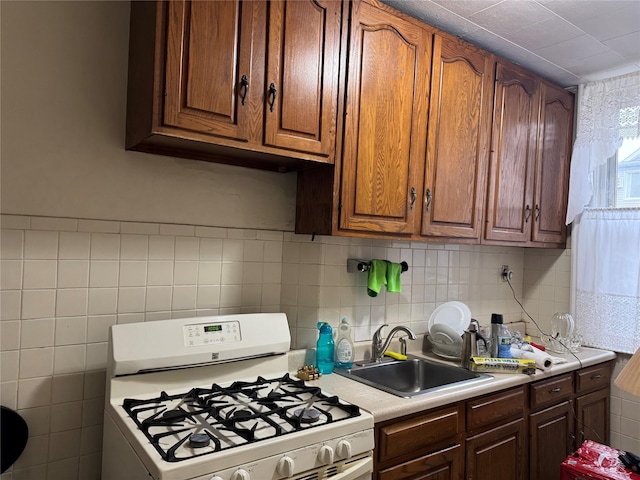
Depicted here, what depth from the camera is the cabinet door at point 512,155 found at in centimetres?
241

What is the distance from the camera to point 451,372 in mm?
2174

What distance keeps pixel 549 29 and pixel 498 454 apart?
1951 millimetres

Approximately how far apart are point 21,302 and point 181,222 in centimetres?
59

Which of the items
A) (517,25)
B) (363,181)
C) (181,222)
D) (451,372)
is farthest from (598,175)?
(181,222)

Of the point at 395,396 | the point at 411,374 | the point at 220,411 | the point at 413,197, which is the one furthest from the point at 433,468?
the point at 413,197

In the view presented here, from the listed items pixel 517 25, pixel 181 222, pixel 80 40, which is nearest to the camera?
pixel 80 40

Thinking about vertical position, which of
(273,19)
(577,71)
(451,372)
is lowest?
(451,372)

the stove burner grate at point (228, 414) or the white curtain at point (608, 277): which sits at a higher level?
the white curtain at point (608, 277)

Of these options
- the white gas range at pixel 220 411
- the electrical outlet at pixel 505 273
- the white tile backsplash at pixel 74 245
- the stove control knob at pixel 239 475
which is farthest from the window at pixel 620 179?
the white tile backsplash at pixel 74 245

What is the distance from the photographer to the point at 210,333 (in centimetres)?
169

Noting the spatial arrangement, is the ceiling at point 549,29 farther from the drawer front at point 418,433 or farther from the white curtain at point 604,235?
the drawer front at point 418,433

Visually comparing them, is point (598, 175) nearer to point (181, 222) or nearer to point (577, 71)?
point (577, 71)

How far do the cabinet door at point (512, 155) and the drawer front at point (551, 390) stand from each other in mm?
754

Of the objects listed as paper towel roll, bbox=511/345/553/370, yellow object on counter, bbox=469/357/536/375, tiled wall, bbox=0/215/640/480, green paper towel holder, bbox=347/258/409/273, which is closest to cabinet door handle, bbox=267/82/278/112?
tiled wall, bbox=0/215/640/480
